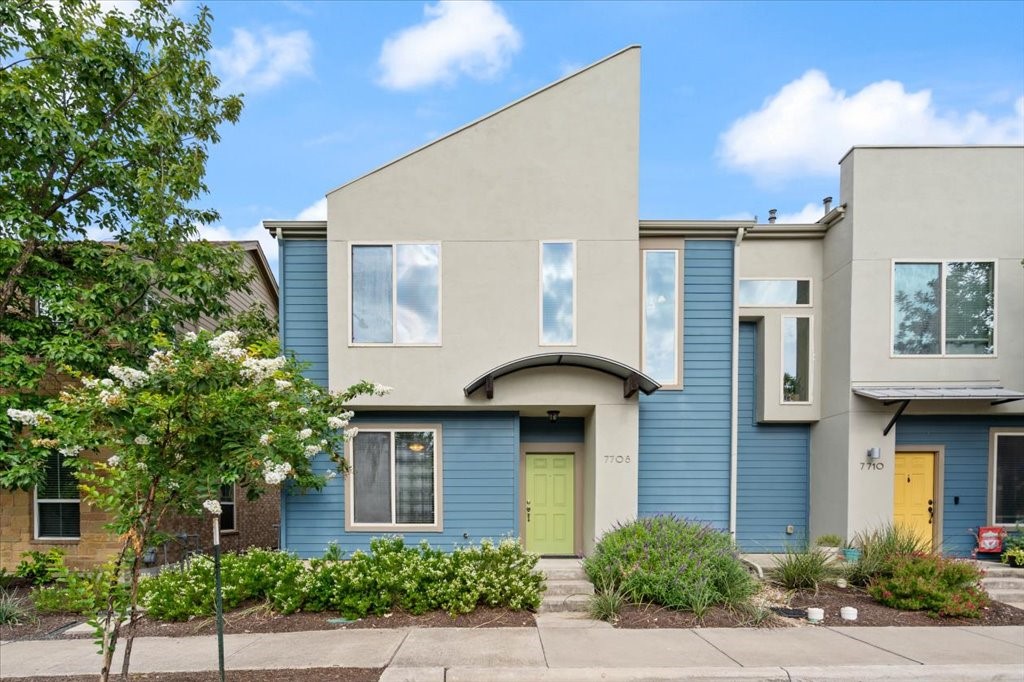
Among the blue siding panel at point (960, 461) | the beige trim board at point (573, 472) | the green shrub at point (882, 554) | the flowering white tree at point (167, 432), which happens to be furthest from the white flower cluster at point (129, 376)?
the blue siding panel at point (960, 461)

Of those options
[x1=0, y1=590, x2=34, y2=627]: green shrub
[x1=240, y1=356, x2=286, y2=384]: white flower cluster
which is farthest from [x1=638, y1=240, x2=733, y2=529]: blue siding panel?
[x1=0, y1=590, x2=34, y2=627]: green shrub

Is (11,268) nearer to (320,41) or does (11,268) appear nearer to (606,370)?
(320,41)

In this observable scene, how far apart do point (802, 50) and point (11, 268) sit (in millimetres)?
15132

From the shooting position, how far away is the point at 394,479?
336 inches

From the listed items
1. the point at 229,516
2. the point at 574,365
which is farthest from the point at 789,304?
the point at 229,516

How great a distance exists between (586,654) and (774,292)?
24.5ft

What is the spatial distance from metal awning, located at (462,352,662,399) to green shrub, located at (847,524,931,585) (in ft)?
13.0

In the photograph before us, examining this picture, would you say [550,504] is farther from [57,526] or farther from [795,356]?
[57,526]

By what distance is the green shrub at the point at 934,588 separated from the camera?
678cm

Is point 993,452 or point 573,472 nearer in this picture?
point 573,472

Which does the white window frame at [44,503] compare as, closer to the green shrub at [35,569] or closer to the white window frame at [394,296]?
the green shrub at [35,569]

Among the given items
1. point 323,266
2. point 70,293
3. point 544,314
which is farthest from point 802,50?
point 70,293

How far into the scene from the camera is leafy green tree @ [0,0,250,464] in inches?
283

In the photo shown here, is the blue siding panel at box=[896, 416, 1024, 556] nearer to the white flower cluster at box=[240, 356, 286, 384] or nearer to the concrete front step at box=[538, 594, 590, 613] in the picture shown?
the concrete front step at box=[538, 594, 590, 613]
